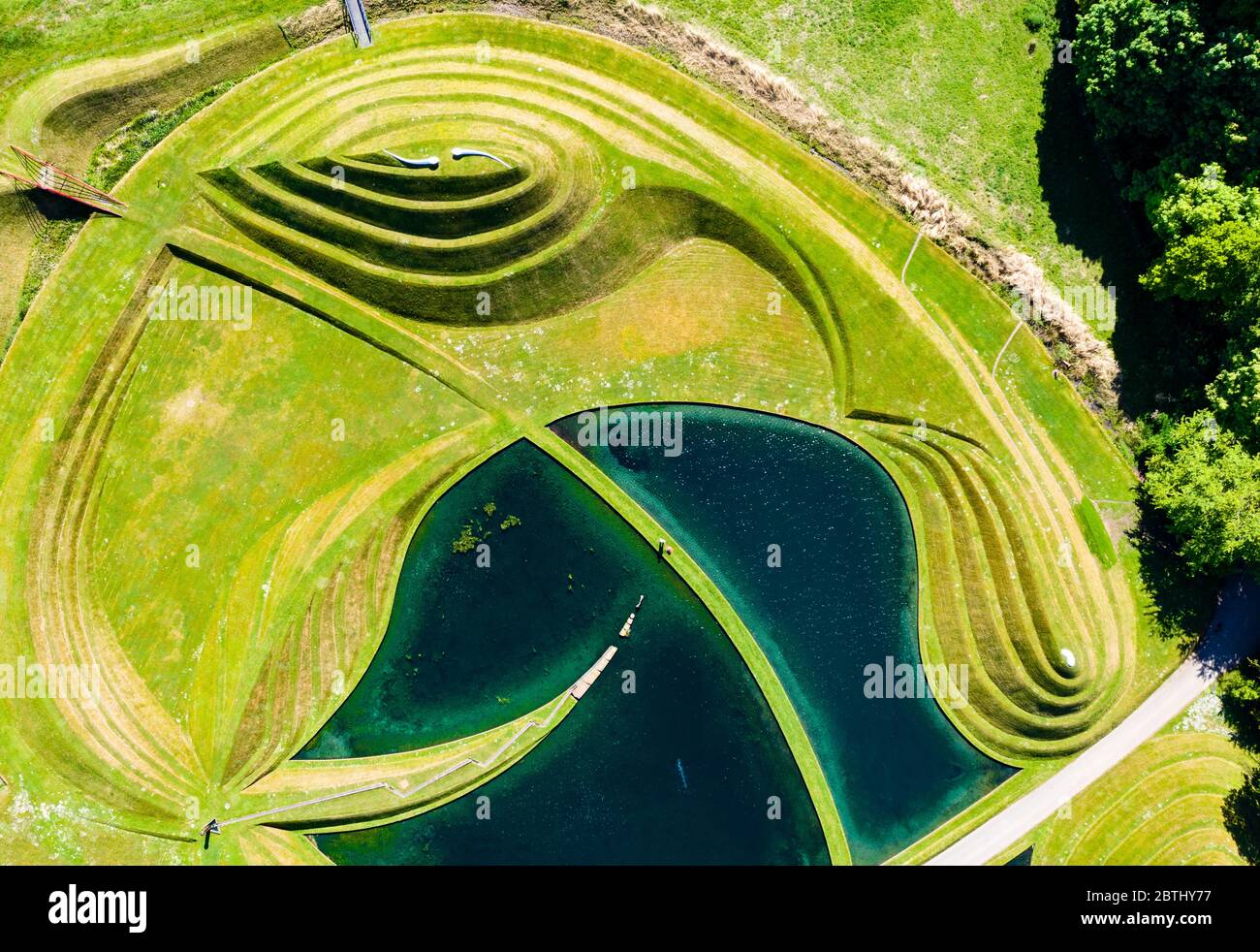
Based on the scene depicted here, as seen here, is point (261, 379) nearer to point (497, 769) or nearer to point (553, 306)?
point (553, 306)

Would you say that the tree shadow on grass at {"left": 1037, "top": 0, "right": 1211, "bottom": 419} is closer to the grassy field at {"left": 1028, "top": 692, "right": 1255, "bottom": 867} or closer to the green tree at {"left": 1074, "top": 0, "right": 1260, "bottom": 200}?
the green tree at {"left": 1074, "top": 0, "right": 1260, "bottom": 200}

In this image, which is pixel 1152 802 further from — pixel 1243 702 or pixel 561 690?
pixel 561 690

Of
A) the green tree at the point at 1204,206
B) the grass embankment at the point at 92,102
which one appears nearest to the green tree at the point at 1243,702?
the green tree at the point at 1204,206

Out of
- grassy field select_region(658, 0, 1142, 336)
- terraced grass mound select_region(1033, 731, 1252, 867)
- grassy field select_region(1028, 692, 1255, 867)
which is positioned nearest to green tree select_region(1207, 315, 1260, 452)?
grassy field select_region(658, 0, 1142, 336)

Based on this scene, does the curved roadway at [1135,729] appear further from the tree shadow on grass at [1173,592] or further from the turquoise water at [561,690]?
the turquoise water at [561,690]

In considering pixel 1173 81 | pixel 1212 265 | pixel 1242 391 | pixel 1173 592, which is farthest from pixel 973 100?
pixel 1173 592
